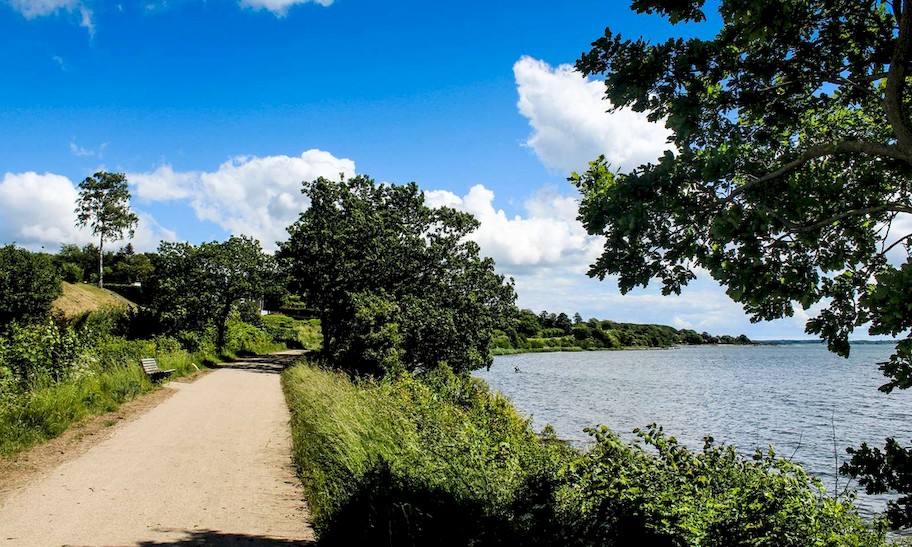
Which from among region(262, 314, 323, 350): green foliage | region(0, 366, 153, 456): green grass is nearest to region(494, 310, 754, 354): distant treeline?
region(262, 314, 323, 350): green foliage

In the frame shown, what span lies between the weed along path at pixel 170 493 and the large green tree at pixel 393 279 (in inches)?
434

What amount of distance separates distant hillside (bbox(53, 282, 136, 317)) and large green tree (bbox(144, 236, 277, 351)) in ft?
26.3

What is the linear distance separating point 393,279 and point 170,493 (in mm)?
19941

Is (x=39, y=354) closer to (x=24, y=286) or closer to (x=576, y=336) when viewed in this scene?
(x=24, y=286)

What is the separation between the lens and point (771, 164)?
5734 mm

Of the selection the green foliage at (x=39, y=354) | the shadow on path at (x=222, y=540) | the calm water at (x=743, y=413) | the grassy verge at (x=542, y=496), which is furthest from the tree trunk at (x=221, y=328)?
the shadow on path at (x=222, y=540)

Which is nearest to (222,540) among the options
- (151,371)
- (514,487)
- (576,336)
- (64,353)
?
(514,487)

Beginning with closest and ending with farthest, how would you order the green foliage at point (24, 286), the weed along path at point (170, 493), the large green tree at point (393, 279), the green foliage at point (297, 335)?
the weed along path at point (170, 493) < the large green tree at point (393, 279) < the green foliage at point (24, 286) < the green foliage at point (297, 335)

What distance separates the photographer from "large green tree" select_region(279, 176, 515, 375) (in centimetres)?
2339

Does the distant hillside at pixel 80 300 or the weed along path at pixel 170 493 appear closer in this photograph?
the weed along path at pixel 170 493

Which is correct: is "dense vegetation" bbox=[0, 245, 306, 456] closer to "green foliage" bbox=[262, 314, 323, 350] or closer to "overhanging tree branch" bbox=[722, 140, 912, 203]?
"overhanging tree branch" bbox=[722, 140, 912, 203]

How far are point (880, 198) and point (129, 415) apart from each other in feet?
46.4

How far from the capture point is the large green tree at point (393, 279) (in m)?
23.4

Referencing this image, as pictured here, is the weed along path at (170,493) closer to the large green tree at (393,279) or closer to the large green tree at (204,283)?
the large green tree at (393,279)
